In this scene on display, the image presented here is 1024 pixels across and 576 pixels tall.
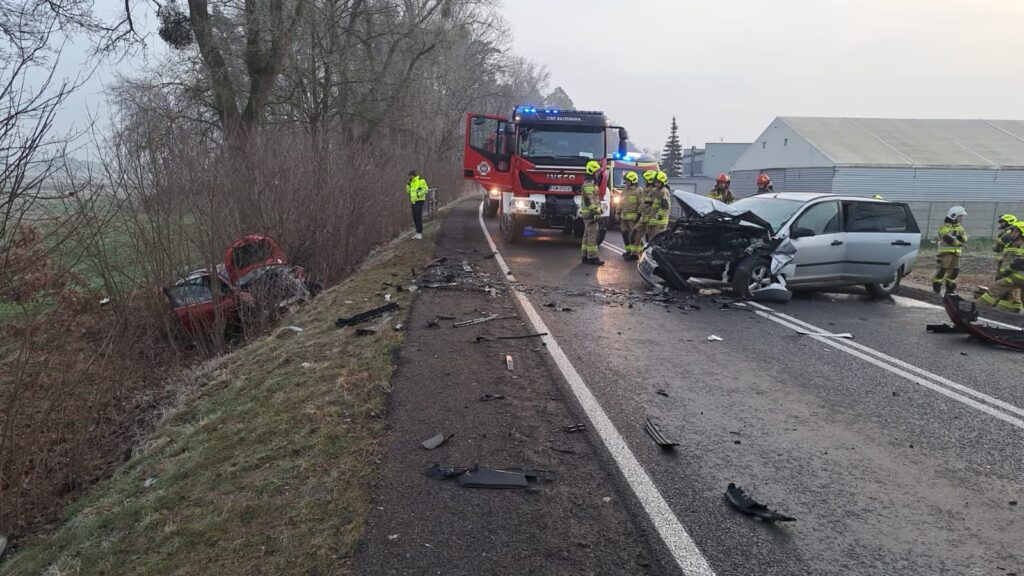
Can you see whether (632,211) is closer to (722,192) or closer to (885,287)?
(722,192)

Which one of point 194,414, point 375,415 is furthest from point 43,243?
point 375,415

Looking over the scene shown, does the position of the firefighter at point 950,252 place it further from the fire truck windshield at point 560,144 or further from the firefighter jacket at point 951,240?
the fire truck windshield at point 560,144

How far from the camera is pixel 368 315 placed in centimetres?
747

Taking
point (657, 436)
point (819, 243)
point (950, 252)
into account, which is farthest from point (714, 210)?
point (657, 436)

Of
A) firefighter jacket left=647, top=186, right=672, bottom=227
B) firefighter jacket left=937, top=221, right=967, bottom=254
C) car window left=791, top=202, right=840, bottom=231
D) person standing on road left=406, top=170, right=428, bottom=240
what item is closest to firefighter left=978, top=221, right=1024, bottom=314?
firefighter jacket left=937, top=221, right=967, bottom=254

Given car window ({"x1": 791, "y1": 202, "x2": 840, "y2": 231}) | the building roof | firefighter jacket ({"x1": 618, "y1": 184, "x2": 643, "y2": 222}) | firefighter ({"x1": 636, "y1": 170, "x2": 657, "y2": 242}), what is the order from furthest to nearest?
the building roof < firefighter jacket ({"x1": 618, "y1": 184, "x2": 643, "y2": 222}) < firefighter ({"x1": 636, "y1": 170, "x2": 657, "y2": 242}) < car window ({"x1": 791, "y1": 202, "x2": 840, "y2": 231})

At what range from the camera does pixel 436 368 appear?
5.36 meters

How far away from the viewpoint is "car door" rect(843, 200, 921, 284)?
30.8 ft

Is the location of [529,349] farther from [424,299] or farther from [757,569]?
[757,569]

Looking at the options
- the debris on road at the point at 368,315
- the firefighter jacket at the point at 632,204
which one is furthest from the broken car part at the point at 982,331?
the debris on road at the point at 368,315

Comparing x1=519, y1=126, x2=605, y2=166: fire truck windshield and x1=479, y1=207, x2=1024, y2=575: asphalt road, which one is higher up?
x1=519, y1=126, x2=605, y2=166: fire truck windshield

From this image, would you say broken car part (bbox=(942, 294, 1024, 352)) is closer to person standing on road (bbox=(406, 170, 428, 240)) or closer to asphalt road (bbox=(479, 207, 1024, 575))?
asphalt road (bbox=(479, 207, 1024, 575))

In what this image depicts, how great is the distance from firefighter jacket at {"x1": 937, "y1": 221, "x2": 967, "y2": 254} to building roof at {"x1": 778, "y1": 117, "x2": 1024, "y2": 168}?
25266 mm

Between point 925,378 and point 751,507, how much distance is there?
3383 mm
